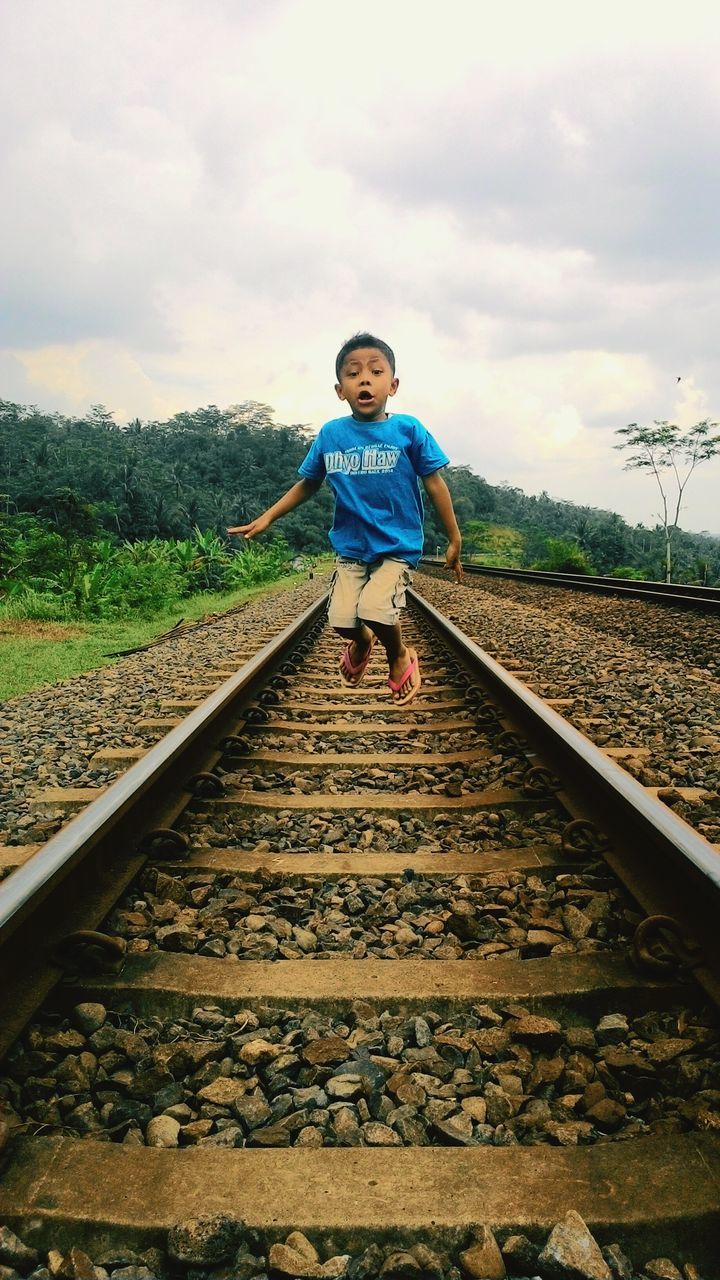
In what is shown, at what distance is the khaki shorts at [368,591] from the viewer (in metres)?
3.14

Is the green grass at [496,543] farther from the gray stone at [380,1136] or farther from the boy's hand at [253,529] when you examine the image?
the gray stone at [380,1136]

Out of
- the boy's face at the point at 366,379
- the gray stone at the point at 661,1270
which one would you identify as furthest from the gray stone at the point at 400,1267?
the boy's face at the point at 366,379

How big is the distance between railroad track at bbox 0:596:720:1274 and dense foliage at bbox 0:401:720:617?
27.9 feet

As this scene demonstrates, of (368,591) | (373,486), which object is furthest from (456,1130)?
(373,486)

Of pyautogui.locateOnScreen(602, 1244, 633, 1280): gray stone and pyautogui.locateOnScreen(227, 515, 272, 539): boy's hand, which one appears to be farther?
pyautogui.locateOnScreen(227, 515, 272, 539): boy's hand

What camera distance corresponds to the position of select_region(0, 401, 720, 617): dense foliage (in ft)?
38.9

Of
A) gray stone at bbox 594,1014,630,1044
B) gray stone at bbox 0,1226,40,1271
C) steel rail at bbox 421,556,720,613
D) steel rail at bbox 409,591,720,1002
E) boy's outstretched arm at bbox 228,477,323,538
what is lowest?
gray stone at bbox 0,1226,40,1271

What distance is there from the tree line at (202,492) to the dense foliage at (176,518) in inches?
4.6

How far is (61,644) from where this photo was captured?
26.2 ft

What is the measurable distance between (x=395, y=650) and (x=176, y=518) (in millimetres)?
43315

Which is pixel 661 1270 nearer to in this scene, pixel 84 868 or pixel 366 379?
pixel 84 868

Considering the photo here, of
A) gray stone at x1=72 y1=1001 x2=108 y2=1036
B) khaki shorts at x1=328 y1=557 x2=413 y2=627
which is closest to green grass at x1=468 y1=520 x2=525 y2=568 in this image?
khaki shorts at x1=328 y1=557 x2=413 y2=627

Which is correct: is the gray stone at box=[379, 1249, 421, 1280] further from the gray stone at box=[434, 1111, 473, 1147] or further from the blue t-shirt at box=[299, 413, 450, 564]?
the blue t-shirt at box=[299, 413, 450, 564]

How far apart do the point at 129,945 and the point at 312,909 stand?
1.50 ft
